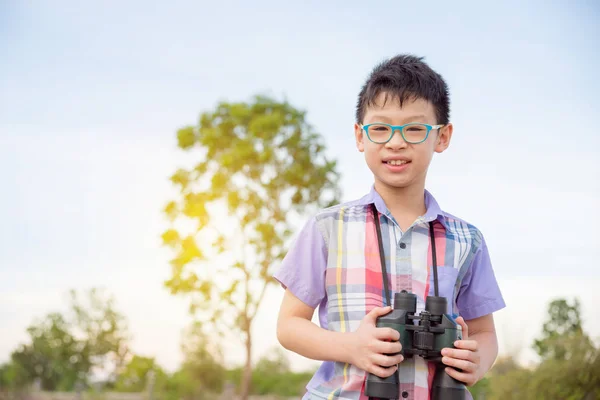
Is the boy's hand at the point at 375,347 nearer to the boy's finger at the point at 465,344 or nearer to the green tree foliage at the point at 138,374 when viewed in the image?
the boy's finger at the point at 465,344

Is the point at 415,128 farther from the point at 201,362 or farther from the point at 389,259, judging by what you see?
the point at 201,362

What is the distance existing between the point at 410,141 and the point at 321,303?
2.17ft

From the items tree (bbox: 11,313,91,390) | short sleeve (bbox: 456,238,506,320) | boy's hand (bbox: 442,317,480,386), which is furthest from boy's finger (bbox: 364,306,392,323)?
tree (bbox: 11,313,91,390)

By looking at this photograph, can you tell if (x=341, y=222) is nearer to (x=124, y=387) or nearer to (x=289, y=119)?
(x=289, y=119)

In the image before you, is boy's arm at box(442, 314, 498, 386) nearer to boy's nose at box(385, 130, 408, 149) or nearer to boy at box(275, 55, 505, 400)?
boy at box(275, 55, 505, 400)

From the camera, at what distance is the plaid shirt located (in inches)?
83.7

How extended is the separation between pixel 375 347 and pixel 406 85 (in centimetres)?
94

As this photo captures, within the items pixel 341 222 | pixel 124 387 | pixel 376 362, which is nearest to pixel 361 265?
pixel 341 222

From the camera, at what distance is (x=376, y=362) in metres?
1.96

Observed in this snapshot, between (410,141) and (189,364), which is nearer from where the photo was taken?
(410,141)

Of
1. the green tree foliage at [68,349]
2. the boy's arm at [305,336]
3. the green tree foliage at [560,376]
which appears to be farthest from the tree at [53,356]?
the boy's arm at [305,336]

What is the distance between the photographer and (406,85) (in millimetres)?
2303

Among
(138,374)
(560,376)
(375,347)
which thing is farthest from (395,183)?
(138,374)

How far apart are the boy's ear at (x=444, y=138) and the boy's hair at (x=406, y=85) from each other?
3cm
